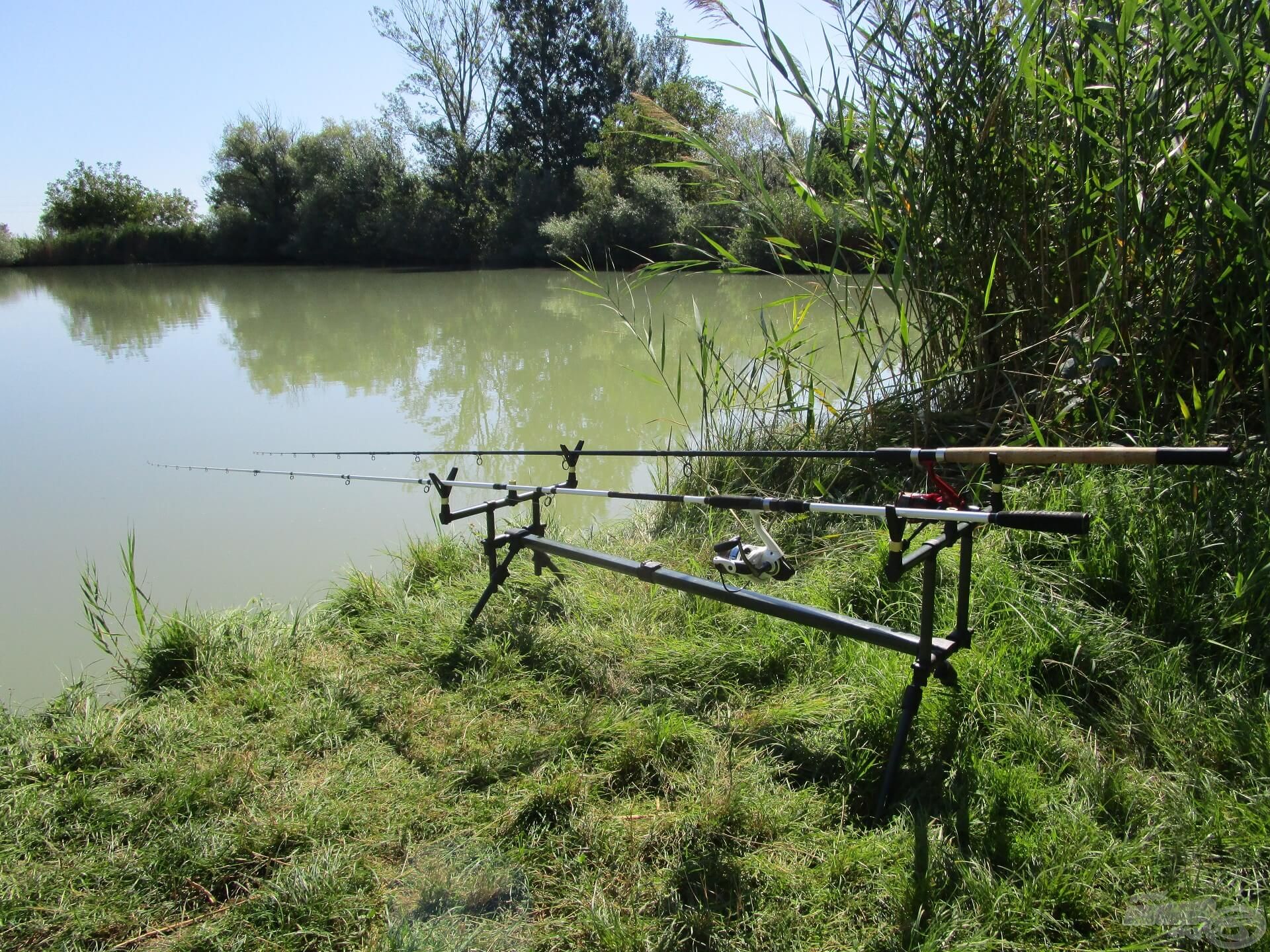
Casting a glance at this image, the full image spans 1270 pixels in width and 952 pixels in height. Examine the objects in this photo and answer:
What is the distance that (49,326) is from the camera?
1317 centimetres

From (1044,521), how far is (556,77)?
3288 centimetres

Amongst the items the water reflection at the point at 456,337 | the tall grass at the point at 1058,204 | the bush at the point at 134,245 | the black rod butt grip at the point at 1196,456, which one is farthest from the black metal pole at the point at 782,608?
the bush at the point at 134,245

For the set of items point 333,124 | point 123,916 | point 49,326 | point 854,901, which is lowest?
point 123,916

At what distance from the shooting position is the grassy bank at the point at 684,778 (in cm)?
154

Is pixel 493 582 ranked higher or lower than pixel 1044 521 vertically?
lower

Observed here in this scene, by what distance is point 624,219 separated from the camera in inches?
845

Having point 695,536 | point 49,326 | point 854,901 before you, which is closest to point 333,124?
point 49,326

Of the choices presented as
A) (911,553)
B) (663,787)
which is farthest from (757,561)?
(663,787)

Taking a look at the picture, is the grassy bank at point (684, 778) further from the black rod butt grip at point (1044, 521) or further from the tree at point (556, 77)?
the tree at point (556, 77)

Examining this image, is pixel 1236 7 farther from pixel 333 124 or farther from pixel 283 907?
pixel 333 124

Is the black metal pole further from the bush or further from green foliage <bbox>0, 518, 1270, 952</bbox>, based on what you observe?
the bush

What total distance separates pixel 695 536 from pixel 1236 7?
7.50 feet

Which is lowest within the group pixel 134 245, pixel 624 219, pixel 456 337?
pixel 456 337

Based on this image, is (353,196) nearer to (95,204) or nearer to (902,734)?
(95,204)
